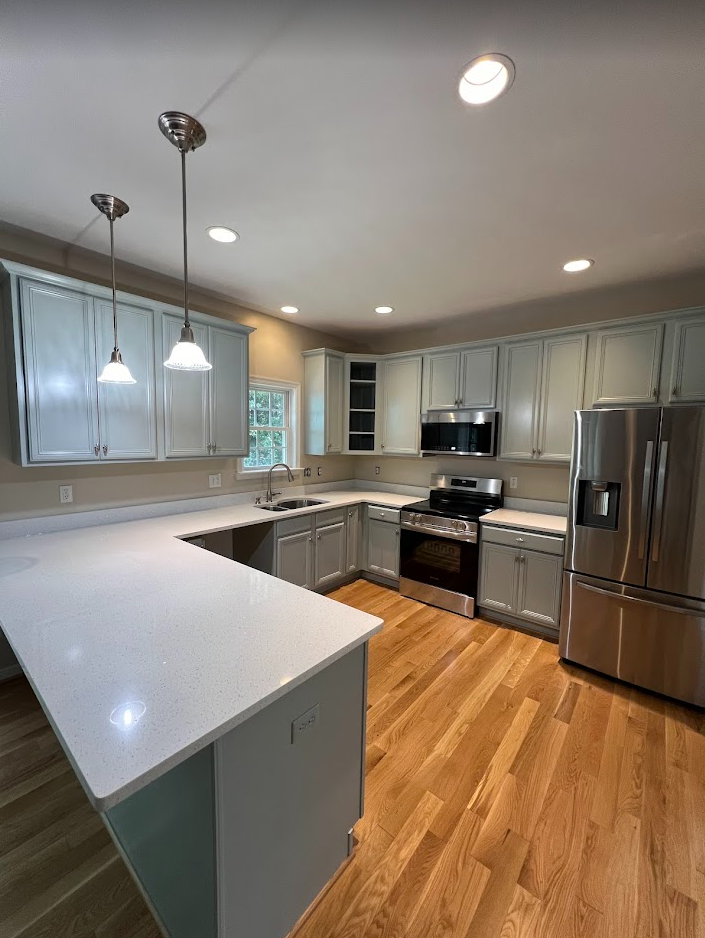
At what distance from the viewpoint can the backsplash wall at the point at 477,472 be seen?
3.44 metres

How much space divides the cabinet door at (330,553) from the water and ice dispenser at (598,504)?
2.05 meters

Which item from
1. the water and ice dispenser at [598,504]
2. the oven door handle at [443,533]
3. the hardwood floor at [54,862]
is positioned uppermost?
the water and ice dispenser at [598,504]

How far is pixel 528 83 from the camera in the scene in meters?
1.23

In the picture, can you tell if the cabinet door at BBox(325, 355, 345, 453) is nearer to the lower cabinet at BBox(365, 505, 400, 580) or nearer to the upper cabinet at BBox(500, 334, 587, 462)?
the lower cabinet at BBox(365, 505, 400, 580)

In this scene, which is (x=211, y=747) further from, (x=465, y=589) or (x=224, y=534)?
(x=465, y=589)

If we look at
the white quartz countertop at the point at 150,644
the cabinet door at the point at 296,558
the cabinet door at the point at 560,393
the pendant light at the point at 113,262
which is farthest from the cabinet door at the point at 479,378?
the pendant light at the point at 113,262

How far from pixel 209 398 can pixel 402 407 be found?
6.57 ft

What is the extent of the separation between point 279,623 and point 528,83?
76.7 inches

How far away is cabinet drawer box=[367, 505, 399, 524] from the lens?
3.85 metres

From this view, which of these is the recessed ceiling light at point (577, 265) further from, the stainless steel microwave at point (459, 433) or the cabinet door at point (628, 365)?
the stainless steel microwave at point (459, 433)

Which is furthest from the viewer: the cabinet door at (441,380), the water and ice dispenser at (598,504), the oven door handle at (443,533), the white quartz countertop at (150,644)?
the cabinet door at (441,380)

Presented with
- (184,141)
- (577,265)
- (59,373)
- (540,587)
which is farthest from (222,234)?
(540,587)

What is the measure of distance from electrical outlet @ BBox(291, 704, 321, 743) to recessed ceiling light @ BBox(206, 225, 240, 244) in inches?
94.0

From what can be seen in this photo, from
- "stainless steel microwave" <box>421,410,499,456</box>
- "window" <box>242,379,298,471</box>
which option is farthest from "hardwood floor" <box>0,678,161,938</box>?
"stainless steel microwave" <box>421,410,499,456</box>
